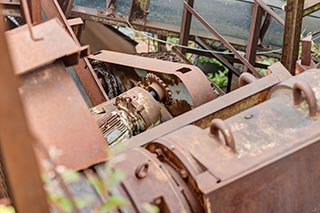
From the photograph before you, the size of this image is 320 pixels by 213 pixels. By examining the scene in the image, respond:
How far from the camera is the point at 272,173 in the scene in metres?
1.80

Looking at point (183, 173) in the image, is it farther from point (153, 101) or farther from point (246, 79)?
point (153, 101)

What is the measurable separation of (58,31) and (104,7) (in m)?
3.01

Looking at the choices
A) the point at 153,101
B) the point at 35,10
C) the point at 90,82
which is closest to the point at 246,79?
the point at 153,101

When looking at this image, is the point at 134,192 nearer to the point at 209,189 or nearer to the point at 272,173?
the point at 209,189

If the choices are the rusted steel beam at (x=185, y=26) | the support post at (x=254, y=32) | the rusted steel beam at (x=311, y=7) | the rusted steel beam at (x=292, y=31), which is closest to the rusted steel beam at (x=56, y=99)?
the rusted steel beam at (x=292, y=31)

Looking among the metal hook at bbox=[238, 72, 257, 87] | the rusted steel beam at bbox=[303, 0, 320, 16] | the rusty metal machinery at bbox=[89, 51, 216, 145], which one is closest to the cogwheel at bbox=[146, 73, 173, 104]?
the rusty metal machinery at bbox=[89, 51, 216, 145]

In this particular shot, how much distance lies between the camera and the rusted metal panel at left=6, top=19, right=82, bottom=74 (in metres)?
1.59

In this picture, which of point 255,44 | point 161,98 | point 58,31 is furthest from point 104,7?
point 58,31

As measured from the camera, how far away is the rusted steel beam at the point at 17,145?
831mm

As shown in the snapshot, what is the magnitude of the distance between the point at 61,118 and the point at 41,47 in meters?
0.22

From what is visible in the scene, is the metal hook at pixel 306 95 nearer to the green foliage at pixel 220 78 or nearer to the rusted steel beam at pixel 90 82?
the rusted steel beam at pixel 90 82

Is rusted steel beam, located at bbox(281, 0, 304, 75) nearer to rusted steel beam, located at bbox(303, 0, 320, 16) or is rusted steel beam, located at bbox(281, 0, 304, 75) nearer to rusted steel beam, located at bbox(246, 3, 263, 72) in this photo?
rusted steel beam, located at bbox(303, 0, 320, 16)

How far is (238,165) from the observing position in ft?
5.69

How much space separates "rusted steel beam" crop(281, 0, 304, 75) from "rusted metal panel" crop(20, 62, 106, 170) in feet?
5.57
